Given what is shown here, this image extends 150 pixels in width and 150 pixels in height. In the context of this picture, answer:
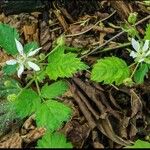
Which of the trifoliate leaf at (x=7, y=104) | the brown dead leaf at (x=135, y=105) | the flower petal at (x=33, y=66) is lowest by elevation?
the brown dead leaf at (x=135, y=105)

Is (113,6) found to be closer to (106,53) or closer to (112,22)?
(112,22)

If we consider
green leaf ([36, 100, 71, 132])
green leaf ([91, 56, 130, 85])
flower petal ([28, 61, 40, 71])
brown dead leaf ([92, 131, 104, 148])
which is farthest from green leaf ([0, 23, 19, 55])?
brown dead leaf ([92, 131, 104, 148])

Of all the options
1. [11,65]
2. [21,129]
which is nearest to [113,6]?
[11,65]

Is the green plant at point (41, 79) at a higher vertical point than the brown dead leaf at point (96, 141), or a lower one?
higher

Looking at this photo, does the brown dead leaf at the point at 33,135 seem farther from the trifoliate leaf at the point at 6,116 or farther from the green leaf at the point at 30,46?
the green leaf at the point at 30,46

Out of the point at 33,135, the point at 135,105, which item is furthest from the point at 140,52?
the point at 33,135

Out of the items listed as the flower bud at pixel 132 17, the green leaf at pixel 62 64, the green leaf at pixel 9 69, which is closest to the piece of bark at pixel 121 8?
the flower bud at pixel 132 17

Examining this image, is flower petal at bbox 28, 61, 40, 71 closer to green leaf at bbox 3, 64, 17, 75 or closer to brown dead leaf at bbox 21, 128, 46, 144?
green leaf at bbox 3, 64, 17, 75
